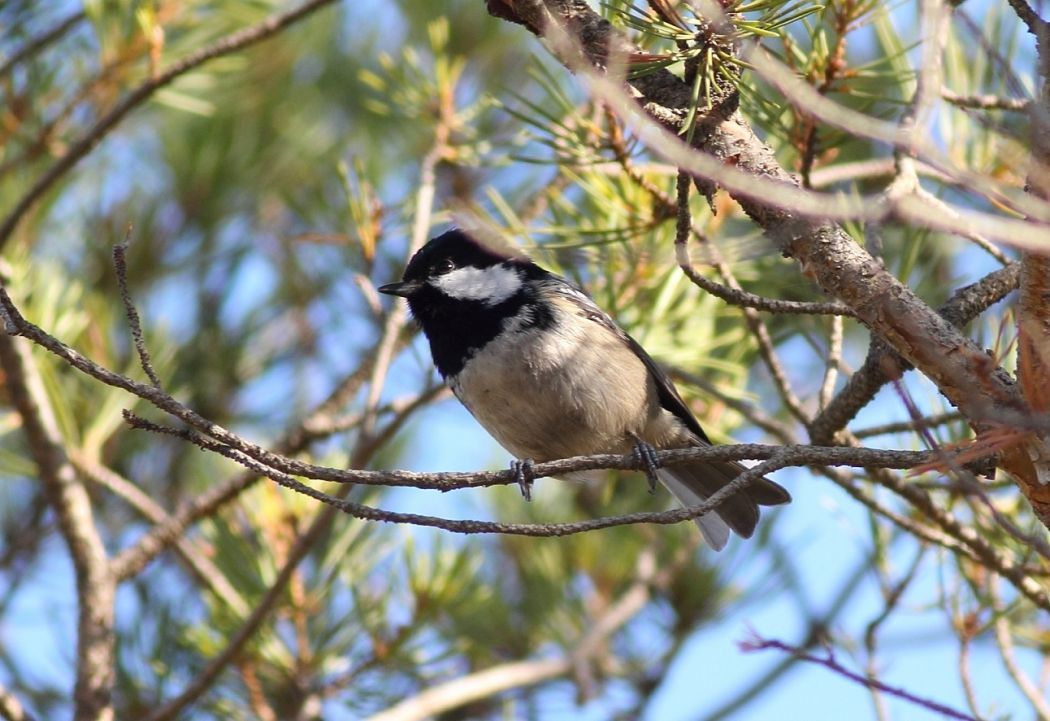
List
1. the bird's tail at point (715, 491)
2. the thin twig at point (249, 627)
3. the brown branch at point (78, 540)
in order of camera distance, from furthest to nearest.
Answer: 1. the bird's tail at point (715, 491)
2. the brown branch at point (78, 540)
3. the thin twig at point (249, 627)

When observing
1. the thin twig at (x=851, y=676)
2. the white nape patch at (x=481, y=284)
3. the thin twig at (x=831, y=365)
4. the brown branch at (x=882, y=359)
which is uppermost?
the white nape patch at (x=481, y=284)

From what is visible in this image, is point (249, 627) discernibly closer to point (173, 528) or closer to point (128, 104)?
point (173, 528)

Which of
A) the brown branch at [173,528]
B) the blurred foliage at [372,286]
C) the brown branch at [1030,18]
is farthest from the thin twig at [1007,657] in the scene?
the brown branch at [173,528]

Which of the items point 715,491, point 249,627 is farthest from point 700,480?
point 249,627

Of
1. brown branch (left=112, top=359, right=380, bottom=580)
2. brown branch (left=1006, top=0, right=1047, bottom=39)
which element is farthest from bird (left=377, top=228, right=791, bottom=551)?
brown branch (left=1006, top=0, right=1047, bottom=39)

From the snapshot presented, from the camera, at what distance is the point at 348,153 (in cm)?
507

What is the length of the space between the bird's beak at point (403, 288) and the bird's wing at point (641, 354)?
Answer: 1.24 feet

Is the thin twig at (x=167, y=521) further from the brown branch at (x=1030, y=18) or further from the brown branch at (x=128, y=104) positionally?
the brown branch at (x=1030, y=18)

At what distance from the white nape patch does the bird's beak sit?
0.16 feet

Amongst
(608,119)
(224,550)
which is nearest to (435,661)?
(224,550)

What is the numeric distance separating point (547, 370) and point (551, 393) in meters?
0.06

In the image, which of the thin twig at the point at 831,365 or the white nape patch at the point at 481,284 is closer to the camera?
the thin twig at the point at 831,365

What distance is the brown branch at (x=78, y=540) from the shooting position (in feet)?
9.67

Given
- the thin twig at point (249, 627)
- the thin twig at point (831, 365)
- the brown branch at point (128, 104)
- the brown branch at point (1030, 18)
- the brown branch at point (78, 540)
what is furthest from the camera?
the brown branch at point (128, 104)
